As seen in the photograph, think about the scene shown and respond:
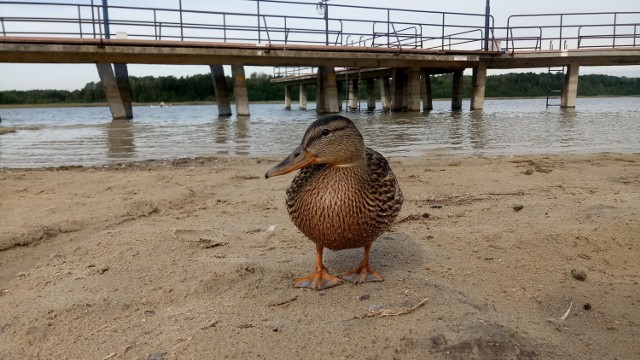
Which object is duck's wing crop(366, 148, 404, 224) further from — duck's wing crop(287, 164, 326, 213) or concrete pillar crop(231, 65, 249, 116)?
concrete pillar crop(231, 65, 249, 116)

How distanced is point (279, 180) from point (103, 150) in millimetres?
5924

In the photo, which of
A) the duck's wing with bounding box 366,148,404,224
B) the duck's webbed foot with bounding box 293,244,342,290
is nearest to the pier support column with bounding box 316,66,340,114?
the duck's wing with bounding box 366,148,404,224

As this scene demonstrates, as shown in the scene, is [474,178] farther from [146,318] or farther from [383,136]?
[383,136]

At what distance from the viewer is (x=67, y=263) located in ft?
9.78

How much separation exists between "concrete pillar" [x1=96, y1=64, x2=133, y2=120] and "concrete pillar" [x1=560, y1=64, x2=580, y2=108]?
2537 cm

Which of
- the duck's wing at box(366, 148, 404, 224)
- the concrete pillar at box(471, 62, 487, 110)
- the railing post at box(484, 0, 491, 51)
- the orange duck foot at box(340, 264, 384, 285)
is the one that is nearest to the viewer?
the duck's wing at box(366, 148, 404, 224)

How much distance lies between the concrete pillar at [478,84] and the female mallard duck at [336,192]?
86.3 feet

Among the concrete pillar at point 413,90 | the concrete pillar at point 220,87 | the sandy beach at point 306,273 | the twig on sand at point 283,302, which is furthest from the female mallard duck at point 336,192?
the concrete pillar at point 413,90

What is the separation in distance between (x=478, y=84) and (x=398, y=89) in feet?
16.7

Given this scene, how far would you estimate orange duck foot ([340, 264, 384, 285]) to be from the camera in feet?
8.21

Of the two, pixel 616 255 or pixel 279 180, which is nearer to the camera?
pixel 616 255

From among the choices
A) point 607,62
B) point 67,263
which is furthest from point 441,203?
point 607,62

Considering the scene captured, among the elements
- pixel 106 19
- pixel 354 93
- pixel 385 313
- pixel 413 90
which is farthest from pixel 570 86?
pixel 385 313

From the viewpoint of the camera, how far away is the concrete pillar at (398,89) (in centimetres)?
2922
